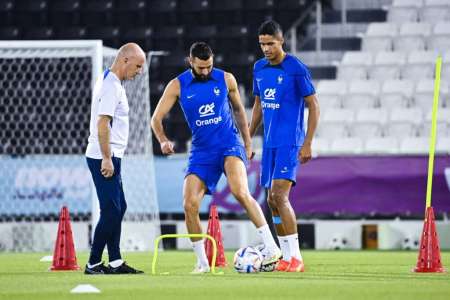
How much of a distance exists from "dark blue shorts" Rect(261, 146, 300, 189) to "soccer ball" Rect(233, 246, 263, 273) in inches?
25.6

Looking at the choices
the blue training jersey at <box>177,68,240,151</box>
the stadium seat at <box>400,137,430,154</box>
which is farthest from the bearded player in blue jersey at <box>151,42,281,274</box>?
the stadium seat at <box>400,137,430,154</box>

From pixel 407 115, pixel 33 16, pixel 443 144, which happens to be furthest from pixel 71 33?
pixel 443 144

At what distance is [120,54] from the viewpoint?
32.8 feet

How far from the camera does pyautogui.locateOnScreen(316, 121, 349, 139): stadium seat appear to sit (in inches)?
787

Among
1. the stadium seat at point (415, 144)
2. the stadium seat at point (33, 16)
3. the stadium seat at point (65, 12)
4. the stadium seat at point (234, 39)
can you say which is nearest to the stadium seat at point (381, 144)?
the stadium seat at point (415, 144)

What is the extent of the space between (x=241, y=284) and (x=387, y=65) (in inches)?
515

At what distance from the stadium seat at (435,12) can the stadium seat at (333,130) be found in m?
3.34

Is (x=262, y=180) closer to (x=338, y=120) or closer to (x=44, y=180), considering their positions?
(x=44, y=180)

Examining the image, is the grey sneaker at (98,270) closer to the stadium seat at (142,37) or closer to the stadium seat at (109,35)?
the stadium seat at (142,37)

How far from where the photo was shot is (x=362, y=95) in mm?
20500

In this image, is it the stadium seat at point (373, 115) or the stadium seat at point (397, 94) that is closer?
the stadium seat at point (373, 115)

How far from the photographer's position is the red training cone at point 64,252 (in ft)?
36.3

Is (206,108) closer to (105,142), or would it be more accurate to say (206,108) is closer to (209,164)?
(209,164)

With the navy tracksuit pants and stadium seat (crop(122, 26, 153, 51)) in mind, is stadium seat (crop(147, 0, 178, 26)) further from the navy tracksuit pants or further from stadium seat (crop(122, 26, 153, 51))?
the navy tracksuit pants
